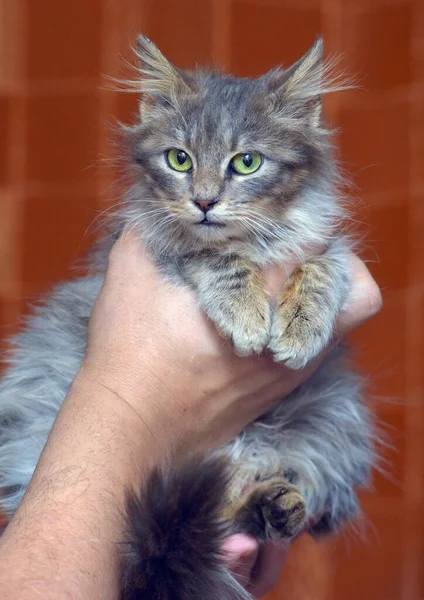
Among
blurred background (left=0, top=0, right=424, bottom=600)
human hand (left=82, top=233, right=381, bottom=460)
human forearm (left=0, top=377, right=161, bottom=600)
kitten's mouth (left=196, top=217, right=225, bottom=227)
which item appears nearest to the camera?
human forearm (left=0, top=377, right=161, bottom=600)

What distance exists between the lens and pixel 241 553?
4.03 ft

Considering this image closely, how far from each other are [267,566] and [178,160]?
80cm

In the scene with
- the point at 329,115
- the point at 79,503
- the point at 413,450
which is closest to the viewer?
the point at 79,503

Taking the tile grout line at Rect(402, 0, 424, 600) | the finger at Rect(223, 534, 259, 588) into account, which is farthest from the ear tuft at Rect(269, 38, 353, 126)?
the tile grout line at Rect(402, 0, 424, 600)

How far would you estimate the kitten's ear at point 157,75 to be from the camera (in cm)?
145

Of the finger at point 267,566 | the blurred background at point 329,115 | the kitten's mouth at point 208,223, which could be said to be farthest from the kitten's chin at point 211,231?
the blurred background at point 329,115

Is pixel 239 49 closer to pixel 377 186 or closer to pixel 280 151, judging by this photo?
pixel 377 186

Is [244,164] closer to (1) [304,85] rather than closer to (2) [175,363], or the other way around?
(1) [304,85]

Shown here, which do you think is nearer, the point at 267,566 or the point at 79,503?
the point at 79,503

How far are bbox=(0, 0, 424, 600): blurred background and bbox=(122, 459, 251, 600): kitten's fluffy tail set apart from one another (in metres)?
1.17

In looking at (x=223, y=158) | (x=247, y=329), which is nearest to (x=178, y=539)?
(x=247, y=329)

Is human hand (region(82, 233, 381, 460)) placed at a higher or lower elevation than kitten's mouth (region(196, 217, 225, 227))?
lower

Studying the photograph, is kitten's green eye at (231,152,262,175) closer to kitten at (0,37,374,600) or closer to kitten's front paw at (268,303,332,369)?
kitten at (0,37,374,600)

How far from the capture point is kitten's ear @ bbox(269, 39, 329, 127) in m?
1.39
